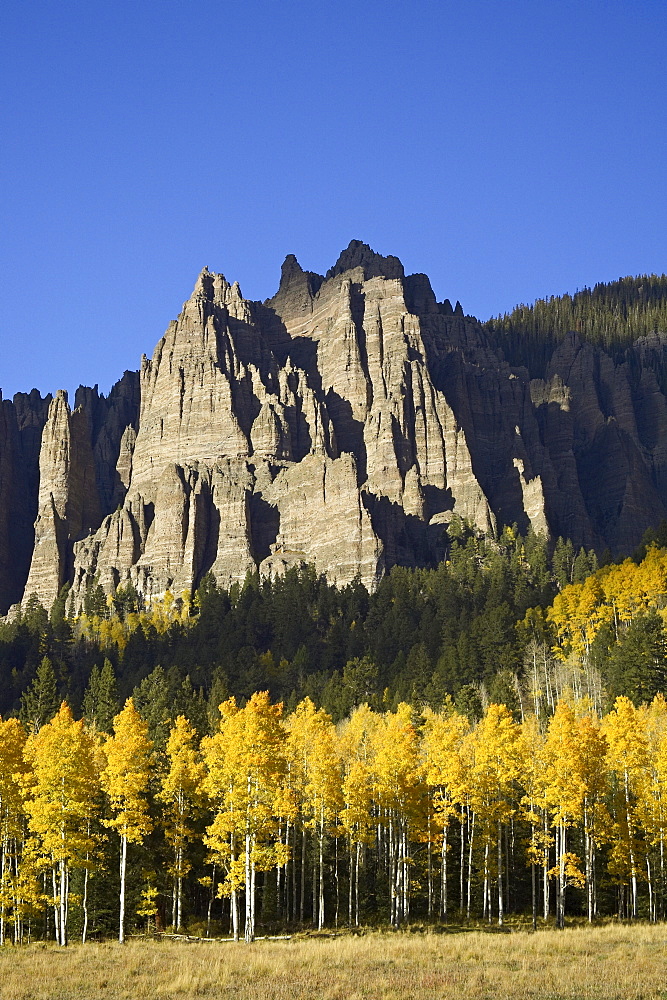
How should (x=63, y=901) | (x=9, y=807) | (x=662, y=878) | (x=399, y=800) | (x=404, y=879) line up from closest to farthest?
(x=63, y=901)
(x=9, y=807)
(x=404, y=879)
(x=399, y=800)
(x=662, y=878)

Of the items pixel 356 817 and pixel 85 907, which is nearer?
pixel 85 907

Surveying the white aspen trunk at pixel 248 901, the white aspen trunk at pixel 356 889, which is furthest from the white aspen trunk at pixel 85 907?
the white aspen trunk at pixel 356 889

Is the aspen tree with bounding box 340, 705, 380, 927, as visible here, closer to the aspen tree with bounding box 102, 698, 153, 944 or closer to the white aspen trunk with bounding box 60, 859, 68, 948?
the aspen tree with bounding box 102, 698, 153, 944

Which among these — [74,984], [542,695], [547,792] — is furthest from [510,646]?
[74,984]

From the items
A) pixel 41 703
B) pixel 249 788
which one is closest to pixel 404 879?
pixel 249 788

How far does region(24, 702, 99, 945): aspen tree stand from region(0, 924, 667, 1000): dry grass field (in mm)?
4873

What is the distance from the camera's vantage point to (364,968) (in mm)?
40594

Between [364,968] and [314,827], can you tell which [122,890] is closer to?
[314,827]

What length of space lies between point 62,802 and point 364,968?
20594mm

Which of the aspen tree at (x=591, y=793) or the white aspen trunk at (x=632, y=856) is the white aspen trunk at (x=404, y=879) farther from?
the white aspen trunk at (x=632, y=856)

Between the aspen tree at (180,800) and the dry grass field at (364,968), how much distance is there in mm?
8056

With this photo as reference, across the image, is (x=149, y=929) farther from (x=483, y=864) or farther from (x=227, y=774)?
(x=483, y=864)

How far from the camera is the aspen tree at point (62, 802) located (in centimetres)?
5403

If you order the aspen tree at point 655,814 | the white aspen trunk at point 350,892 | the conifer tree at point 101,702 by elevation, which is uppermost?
the conifer tree at point 101,702
